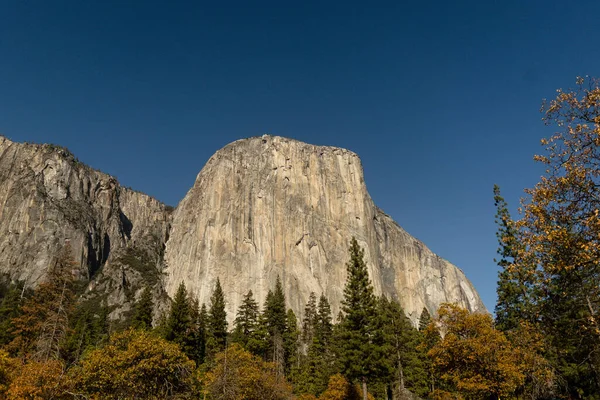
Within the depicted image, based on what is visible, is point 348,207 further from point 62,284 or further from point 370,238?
point 62,284

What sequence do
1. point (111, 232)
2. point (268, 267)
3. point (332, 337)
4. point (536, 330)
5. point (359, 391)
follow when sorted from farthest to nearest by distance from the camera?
point (111, 232)
point (268, 267)
point (332, 337)
point (359, 391)
point (536, 330)

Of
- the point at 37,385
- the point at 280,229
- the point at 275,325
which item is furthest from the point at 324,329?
the point at 280,229

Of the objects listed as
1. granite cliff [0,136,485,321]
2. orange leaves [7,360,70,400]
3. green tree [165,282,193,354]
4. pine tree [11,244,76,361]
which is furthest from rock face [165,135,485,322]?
orange leaves [7,360,70,400]

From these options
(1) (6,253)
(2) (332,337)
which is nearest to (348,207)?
(2) (332,337)

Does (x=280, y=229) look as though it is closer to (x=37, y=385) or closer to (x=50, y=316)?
(x=50, y=316)

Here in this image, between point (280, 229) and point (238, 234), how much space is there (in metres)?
12.7

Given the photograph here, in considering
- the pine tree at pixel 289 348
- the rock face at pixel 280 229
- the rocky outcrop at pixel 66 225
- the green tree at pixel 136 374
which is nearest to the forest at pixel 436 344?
the green tree at pixel 136 374

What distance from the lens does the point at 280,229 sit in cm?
12950

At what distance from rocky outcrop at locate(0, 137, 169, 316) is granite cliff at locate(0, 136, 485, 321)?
0.43 m

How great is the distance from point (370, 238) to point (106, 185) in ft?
403

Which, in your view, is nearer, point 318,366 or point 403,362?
point 318,366

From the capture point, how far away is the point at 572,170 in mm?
11938

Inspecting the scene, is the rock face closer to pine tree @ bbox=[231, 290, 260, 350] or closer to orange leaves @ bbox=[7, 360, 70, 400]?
pine tree @ bbox=[231, 290, 260, 350]

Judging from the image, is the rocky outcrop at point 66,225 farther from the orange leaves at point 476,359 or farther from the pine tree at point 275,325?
the orange leaves at point 476,359
